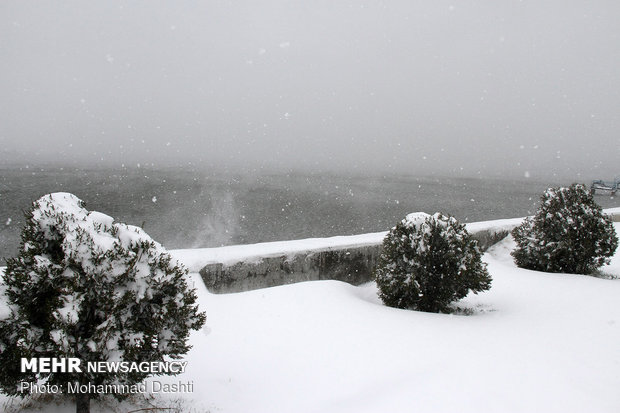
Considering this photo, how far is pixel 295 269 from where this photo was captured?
755 centimetres

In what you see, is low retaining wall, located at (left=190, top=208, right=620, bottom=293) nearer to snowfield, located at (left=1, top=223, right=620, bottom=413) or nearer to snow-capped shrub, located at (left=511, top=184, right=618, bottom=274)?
snowfield, located at (left=1, top=223, right=620, bottom=413)

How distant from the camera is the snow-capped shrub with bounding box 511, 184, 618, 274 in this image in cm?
871

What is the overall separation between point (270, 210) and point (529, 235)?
1356 inches

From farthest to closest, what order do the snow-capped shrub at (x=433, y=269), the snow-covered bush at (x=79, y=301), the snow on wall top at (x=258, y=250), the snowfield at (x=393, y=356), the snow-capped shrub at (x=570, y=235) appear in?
the snow-capped shrub at (x=570, y=235) → the snow on wall top at (x=258, y=250) → the snow-capped shrub at (x=433, y=269) → the snowfield at (x=393, y=356) → the snow-covered bush at (x=79, y=301)

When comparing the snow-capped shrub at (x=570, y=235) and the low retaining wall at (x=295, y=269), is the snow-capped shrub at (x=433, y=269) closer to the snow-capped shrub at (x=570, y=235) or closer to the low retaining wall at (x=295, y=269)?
the low retaining wall at (x=295, y=269)

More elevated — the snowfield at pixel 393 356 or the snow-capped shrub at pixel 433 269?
the snow-capped shrub at pixel 433 269

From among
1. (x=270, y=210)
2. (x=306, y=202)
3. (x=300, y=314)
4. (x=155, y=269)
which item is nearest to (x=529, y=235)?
(x=300, y=314)

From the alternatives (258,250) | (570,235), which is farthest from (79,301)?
(570,235)

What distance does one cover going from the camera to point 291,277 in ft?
24.7

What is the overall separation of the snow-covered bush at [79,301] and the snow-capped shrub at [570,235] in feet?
29.4

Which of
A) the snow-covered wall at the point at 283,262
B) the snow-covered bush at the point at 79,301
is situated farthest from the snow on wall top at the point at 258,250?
the snow-covered bush at the point at 79,301

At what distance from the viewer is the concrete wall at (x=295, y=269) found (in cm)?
687

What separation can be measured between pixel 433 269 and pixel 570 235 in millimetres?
4798

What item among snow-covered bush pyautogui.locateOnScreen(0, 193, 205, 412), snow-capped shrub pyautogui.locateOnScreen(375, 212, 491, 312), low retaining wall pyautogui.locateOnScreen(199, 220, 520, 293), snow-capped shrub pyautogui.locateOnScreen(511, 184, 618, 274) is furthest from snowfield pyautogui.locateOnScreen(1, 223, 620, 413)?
snow-capped shrub pyautogui.locateOnScreen(511, 184, 618, 274)
